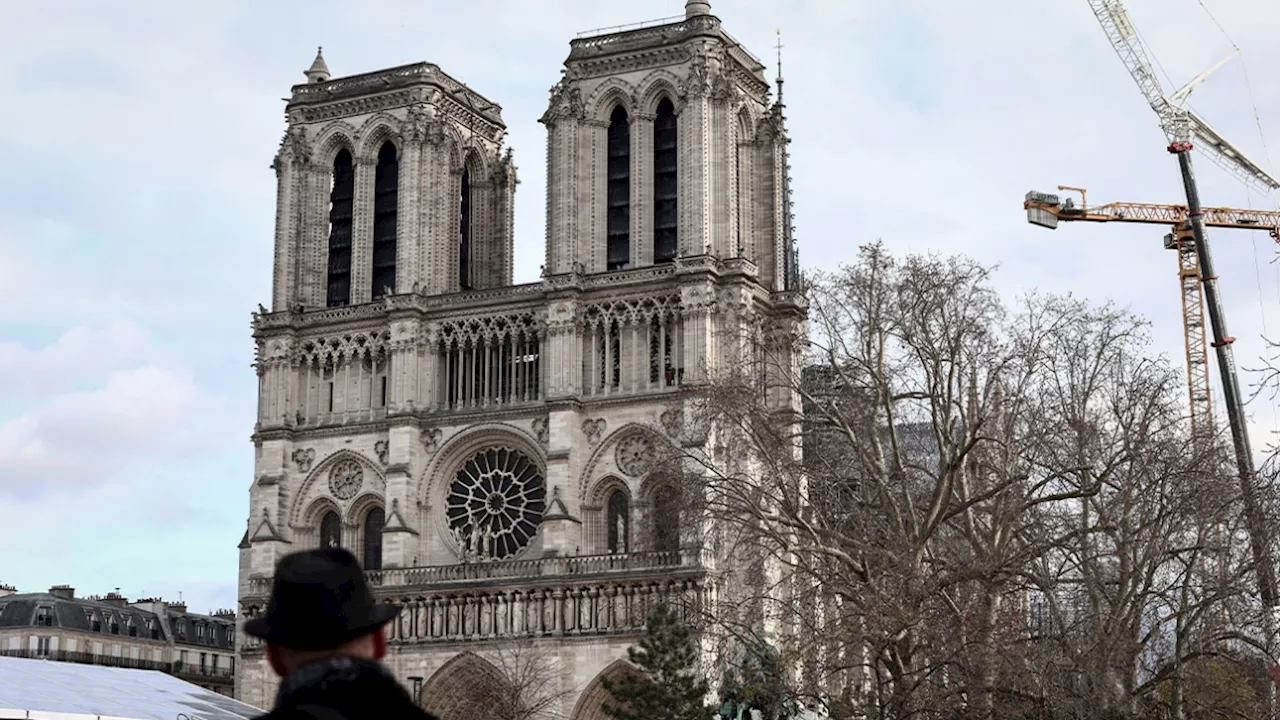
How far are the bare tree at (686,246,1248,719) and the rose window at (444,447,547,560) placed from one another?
1722cm

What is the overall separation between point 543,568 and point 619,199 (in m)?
10.7

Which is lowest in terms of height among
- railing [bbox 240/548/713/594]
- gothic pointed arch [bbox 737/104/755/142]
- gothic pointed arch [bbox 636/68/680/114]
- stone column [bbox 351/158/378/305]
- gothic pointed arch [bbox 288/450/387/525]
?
railing [bbox 240/548/713/594]

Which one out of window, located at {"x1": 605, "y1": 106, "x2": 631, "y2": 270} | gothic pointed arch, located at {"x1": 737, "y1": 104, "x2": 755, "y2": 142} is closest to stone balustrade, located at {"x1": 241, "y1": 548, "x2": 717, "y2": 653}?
window, located at {"x1": 605, "y1": 106, "x2": 631, "y2": 270}

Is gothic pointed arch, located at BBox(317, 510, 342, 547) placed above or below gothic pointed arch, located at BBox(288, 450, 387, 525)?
below

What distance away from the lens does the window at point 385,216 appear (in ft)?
192

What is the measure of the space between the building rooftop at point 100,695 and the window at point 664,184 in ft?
60.4

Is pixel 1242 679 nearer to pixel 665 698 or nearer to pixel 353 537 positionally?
pixel 665 698

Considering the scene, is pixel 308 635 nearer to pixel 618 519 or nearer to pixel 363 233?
pixel 618 519

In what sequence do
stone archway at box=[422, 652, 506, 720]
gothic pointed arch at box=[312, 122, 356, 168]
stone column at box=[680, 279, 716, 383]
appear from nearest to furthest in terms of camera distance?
stone column at box=[680, 279, 716, 383] < stone archway at box=[422, 652, 506, 720] < gothic pointed arch at box=[312, 122, 356, 168]

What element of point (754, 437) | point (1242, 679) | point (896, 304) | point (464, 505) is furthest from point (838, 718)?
point (464, 505)

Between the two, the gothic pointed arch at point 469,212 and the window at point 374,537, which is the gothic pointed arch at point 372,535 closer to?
the window at point 374,537

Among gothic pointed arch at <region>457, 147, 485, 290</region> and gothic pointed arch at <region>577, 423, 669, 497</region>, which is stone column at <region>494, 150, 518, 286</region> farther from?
gothic pointed arch at <region>577, 423, 669, 497</region>

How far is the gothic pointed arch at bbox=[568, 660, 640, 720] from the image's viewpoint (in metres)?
50.8

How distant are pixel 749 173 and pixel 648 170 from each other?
3.39m
